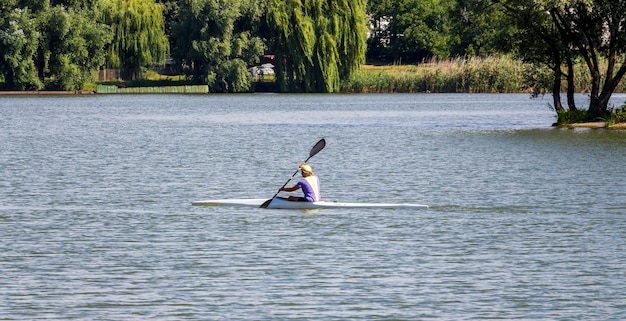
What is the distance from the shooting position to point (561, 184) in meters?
32.8

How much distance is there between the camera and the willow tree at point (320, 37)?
101m

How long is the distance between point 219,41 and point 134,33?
696 cm

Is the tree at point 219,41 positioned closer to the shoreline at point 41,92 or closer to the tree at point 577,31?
the shoreline at point 41,92

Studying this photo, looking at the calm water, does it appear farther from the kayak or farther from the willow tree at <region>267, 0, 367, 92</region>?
the willow tree at <region>267, 0, 367, 92</region>

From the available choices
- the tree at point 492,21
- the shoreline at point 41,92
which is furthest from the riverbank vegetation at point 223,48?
the tree at point 492,21

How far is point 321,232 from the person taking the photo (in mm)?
23781

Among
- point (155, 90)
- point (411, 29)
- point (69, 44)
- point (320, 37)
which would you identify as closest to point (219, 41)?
point (320, 37)

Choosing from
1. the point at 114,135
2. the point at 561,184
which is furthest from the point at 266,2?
the point at 561,184

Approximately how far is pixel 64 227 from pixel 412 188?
33.3 ft

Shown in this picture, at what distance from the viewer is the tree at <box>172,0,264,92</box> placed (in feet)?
354

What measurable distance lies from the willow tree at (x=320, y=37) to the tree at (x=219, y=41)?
4994mm

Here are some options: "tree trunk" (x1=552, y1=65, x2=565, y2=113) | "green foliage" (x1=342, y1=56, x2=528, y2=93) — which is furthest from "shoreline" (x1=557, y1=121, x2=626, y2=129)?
"green foliage" (x1=342, y1=56, x2=528, y2=93)

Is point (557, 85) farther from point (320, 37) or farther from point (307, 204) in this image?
point (320, 37)

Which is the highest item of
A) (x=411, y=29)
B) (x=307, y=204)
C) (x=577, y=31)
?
(x=577, y=31)
